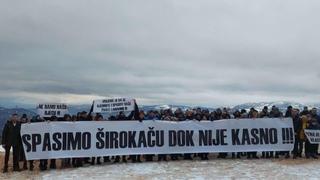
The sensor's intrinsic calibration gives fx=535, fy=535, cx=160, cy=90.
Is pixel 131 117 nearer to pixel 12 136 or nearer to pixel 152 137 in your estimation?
pixel 152 137

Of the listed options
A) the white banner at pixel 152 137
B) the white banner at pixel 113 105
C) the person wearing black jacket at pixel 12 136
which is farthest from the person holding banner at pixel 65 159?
the person wearing black jacket at pixel 12 136

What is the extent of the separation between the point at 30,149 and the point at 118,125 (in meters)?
Answer: 3.50

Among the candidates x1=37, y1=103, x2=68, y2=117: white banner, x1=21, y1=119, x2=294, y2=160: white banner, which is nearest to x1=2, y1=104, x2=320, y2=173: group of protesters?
x1=37, y1=103, x2=68, y2=117: white banner

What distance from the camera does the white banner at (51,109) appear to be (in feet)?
67.4

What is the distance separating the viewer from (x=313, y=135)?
856 inches

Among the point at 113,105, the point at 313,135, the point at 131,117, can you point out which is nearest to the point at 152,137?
the point at 131,117

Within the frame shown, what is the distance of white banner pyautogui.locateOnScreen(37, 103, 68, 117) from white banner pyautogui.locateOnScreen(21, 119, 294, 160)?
19.3 inches

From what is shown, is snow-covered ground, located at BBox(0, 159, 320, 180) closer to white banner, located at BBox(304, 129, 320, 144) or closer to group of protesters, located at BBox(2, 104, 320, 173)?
group of protesters, located at BBox(2, 104, 320, 173)

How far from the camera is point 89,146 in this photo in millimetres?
20656

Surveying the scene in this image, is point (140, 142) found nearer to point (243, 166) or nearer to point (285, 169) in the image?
point (243, 166)

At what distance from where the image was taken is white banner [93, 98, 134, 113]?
68.9 ft

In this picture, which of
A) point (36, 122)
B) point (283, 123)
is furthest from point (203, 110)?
point (36, 122)

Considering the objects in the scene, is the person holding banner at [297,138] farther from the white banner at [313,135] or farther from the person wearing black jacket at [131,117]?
the person wearing black jacket at [131,117]

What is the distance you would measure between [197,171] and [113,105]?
4627 millimetres
